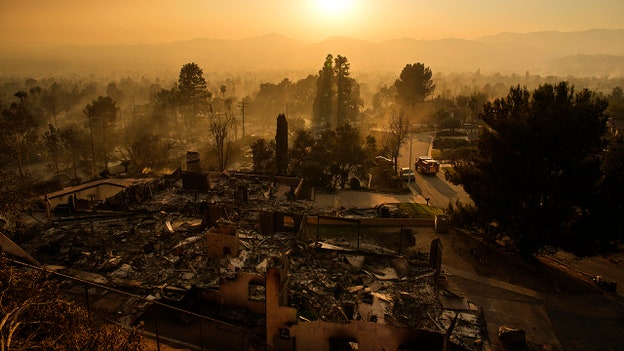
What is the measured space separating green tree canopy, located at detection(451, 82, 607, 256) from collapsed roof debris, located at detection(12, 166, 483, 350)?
4042mm

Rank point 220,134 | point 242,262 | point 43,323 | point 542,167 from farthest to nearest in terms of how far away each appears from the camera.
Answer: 1. point 220,134
2. point 542,167
3. point 242,262
4. point 43,323

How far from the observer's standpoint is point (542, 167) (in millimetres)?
15242

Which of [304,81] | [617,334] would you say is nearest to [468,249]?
[617,334]

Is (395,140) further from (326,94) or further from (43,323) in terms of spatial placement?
(43,323)

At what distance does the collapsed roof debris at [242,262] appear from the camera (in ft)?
39.3

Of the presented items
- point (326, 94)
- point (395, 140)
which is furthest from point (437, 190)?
point (326, 94)

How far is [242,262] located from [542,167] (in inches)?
468

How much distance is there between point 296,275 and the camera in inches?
544

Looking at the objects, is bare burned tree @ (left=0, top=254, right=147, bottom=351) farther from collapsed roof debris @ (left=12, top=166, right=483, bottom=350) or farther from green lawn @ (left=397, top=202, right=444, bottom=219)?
green lawn @ (left=397, top=202, right=444, bottom=219)

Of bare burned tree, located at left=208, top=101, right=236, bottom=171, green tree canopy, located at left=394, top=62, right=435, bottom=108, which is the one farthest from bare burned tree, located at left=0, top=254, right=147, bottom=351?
green tree canopy, located at left=394, top=62, right=435, bottom=108

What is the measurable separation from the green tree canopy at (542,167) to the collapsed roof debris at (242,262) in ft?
13.3

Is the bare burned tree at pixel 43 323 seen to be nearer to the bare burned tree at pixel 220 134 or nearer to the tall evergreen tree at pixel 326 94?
the bare burned tree at pixel 220 134

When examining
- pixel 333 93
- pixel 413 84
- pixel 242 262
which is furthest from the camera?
pixel 333 93

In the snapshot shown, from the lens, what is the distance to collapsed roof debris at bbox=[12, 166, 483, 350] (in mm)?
11977
